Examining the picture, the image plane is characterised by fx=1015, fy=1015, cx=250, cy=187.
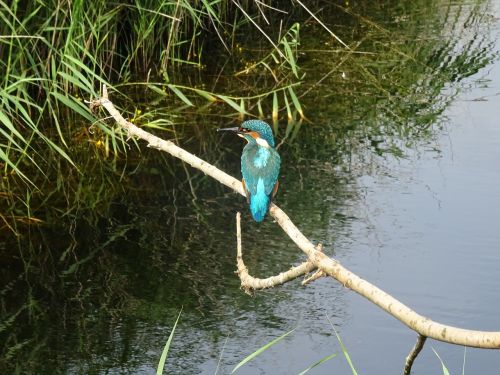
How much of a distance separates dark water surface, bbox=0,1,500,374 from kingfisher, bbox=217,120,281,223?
3.45 feet

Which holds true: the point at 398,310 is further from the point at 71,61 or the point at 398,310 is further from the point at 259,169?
the point at 71,61

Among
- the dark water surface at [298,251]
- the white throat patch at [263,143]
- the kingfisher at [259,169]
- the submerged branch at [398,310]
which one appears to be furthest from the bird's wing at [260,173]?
the dark water surface at [298,251]

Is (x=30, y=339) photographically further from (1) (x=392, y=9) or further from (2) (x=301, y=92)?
(1) (x=392, y=9)

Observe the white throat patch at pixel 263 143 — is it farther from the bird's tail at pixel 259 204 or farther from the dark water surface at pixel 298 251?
the dark water surface at pixel 298 251

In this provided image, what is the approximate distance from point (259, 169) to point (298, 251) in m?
1.76

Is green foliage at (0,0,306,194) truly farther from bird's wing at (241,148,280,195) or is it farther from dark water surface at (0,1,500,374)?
bird's wing at (241,148,280,195)

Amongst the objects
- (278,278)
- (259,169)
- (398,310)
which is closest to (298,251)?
(259,169)

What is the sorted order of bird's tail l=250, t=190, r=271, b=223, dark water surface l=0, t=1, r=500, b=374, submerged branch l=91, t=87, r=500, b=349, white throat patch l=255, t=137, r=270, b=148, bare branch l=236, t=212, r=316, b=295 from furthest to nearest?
dark water surface l=0, t=1, r=500, b=374, white throat patch l=255, t=137, r=270, b=148, bird's tail l=250, t=190, r=271, b=223, bare branch l=236, t=212, r=316, b=295, submerged branch l=91, t=87, r=500, b=349

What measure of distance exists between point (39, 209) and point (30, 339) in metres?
1.44

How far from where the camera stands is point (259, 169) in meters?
3.68

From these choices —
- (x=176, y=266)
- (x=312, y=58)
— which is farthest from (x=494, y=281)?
(x=312, y=58)

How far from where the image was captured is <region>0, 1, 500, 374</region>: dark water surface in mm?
4523

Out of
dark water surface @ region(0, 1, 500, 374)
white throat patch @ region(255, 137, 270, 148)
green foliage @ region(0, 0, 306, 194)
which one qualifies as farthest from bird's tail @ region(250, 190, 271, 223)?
green foliage @ region(0, 0, 306, 194)

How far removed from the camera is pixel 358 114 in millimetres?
7453
